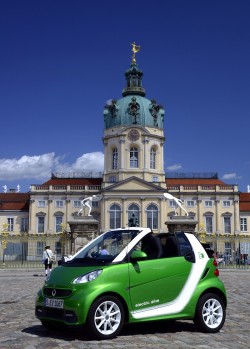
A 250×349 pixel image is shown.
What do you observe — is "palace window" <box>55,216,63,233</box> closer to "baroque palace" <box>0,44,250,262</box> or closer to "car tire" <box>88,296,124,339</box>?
"baroque palace" <box>0,44,250,262</box>

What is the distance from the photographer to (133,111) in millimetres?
69625

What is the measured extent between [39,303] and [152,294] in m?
2.01

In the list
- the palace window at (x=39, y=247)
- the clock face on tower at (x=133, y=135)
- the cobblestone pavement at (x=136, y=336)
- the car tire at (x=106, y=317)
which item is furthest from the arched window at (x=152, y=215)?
the car tire at (x=106, y=317)

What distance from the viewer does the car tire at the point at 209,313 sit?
28.3ft

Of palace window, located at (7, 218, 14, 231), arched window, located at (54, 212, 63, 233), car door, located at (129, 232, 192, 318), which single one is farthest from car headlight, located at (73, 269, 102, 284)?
palace window, located at (7, 218, 14, 231)

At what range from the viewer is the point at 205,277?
8938 millimetres

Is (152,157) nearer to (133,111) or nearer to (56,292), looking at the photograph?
(133,111)

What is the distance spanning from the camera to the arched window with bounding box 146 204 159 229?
6638 cm

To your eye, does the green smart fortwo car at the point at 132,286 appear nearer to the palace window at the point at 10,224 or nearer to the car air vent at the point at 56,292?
the car air vent at the point at 56,292

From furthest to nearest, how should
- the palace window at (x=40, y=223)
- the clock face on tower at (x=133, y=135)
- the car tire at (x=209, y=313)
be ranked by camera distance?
the palace window at (x=40, y=223), the clock face on tower at (x=133, y=135), the car tire at (x=209, y=313)

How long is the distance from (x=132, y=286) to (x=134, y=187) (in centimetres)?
5834

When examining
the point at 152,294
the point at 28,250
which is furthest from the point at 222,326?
the point at 28,250

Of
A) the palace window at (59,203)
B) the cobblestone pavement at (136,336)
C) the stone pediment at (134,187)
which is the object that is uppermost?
the stone pediment at (134,187)

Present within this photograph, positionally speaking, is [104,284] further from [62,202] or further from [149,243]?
[62,202]
